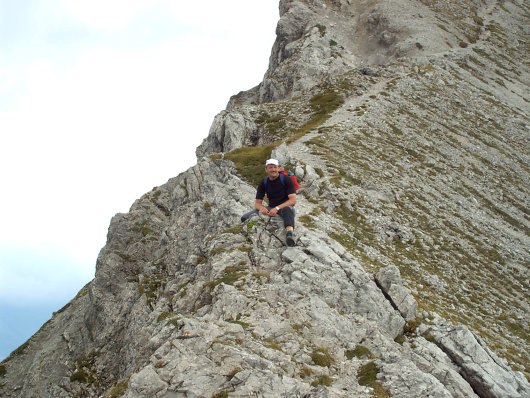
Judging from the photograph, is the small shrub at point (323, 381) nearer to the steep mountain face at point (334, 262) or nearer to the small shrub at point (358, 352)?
the steep mountain face at point (334, 262)

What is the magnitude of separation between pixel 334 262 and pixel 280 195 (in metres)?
3.85

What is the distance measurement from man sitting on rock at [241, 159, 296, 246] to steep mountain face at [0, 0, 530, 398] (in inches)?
34.8

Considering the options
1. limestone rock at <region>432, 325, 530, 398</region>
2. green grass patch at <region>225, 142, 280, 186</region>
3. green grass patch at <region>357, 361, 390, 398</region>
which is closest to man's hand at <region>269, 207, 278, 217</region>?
green grass patch at <region>357, 361, 390, 398</region>

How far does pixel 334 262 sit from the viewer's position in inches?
687

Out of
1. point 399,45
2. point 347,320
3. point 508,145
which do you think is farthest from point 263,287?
point 399,45

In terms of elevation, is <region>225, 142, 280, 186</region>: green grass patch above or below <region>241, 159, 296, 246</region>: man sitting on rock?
above

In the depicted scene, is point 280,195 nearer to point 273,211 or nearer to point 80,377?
point 273,211

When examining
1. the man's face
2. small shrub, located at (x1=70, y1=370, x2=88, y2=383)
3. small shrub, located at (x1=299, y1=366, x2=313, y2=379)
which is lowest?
small shrub, located at (x1=70, y1=370, x2=88, y2=383)

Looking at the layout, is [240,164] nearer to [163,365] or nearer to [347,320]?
[347,320]

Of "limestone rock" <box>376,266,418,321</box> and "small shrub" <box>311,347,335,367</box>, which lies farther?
"limestone rock" <box>376,266,418,321</box>

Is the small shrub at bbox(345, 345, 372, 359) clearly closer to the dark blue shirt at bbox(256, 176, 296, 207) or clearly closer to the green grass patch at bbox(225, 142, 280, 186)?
the dark blue shirt at bbox(256, 176, 296, 207)

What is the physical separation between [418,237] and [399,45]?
63.7 metres

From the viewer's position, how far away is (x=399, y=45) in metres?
79.4

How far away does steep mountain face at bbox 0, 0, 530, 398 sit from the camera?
494 inches
